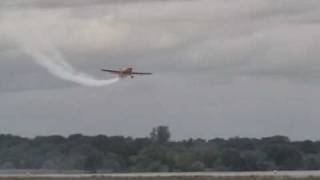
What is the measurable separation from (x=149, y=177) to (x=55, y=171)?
4179 centimetres

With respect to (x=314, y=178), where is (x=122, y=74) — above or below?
above

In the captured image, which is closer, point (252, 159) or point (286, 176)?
point (286, 176)

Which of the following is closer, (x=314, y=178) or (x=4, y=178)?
(x=314, y=178)

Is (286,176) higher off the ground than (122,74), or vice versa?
(122,74)

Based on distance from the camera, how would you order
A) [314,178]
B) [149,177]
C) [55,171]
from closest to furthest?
[314,178]
[149,177]
[55,171]

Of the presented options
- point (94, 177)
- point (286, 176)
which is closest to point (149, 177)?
point (94, 177)

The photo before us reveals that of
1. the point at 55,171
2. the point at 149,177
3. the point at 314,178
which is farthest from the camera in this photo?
the point at 55,171

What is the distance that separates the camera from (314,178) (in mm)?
140250

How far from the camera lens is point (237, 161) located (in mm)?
196750

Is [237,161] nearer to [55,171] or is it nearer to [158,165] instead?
[158,165]

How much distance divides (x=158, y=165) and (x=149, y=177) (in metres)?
46.0

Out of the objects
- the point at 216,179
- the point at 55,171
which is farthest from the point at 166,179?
the point at 55,171

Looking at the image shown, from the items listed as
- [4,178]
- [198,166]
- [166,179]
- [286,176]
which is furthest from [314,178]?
[198,166]

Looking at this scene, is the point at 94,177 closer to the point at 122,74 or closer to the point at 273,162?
the point at 122,74
